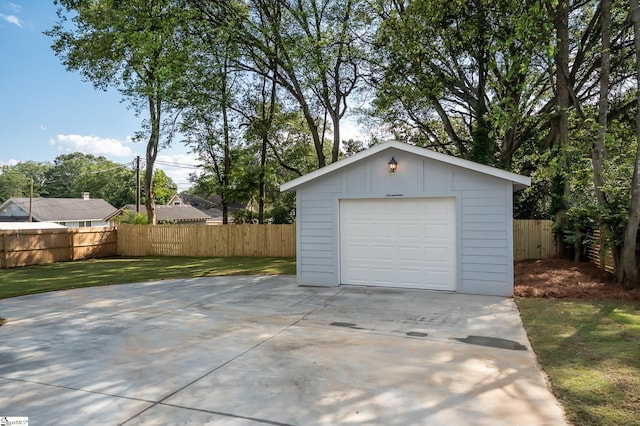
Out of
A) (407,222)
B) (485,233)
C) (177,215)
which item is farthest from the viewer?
(177,215)

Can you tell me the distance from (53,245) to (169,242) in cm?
428

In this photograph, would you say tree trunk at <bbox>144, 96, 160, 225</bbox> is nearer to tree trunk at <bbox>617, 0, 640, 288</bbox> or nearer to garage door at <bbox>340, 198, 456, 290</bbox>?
garage door at <bbox>340, 198, 456, 290</bbox>

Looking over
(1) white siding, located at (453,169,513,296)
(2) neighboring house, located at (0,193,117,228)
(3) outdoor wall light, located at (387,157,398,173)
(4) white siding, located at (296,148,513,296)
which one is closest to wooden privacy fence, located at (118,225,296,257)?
(4) white siding, located at (296,148,513,296)

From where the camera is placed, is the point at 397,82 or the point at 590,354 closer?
the point at 590,354

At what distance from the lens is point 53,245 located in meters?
15.0

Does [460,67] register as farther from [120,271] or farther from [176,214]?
[176,214]

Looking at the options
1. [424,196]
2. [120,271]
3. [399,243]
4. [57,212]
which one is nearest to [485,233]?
[424,196]

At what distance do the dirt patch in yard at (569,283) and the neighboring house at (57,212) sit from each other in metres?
31.0

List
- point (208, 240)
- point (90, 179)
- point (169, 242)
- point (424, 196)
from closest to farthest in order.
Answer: point (424, 196) < point (208, 240) < point (169, 242) < point (90, 179)

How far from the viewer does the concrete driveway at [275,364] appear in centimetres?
295

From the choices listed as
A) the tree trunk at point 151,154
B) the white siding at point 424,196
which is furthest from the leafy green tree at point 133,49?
the white siding at point 424,196

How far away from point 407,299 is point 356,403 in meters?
4.15

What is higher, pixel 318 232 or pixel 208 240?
pixel 318 232

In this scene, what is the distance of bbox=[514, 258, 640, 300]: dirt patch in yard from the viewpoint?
6.82 m
